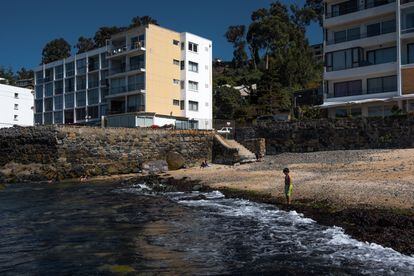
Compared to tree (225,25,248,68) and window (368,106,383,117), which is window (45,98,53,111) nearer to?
tree (225,25,248,68)

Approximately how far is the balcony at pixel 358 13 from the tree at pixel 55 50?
74900mm

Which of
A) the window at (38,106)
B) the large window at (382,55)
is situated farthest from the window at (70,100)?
the large window at (382,55)

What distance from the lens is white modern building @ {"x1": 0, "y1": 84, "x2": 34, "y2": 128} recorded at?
262ft

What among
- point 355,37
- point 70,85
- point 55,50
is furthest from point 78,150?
point 55,50

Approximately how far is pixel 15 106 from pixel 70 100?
10174mm

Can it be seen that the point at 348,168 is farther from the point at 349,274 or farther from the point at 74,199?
the point at 349,274

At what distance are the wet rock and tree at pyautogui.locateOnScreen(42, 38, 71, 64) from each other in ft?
242

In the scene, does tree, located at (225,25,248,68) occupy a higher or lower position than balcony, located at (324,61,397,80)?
higher

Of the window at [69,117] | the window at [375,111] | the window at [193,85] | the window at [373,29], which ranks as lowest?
the window at [375,111]

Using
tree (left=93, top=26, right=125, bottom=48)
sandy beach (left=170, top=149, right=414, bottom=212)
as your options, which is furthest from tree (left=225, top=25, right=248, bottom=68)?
sandy beach (left=170, top=149, right=414, bottom=212)

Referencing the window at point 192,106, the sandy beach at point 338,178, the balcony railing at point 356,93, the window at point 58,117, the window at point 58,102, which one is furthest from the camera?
the window at point 58,102

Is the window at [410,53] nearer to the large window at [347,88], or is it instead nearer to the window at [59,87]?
the large window at [347,88]

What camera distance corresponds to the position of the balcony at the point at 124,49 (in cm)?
6538

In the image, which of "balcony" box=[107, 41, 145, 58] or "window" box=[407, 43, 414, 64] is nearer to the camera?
"window" box=[407, 43, 414, 64]
